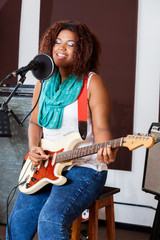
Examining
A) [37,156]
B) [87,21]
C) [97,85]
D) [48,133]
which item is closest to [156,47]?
[87,21]

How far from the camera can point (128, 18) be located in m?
3.19

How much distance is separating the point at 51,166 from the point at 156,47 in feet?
5.64

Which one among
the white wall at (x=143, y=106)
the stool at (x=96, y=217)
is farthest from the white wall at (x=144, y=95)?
the stool at (x=96, y=217)

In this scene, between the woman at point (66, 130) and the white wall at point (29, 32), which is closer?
the woman at point (66, 130)

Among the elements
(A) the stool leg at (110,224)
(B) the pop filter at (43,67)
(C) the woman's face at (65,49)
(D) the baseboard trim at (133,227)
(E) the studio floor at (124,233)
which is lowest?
(E) the studio floor at (124,233)

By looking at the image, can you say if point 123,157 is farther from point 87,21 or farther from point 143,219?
point 87,21

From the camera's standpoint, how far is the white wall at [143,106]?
10.3 ft

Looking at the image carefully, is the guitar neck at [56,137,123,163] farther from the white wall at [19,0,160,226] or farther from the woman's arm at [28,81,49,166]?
the white wall at [19,0,160,226]

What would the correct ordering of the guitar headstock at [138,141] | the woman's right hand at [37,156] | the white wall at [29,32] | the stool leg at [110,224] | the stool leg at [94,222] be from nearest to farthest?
1. the guitar headstock at [138,141]
2. the woman's right hand at [37,156]
3. the stool leg at [94,222]
4. the stool leg at [110,224]
5. the white wall at [29,32]

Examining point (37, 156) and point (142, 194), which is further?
point (142, 194)

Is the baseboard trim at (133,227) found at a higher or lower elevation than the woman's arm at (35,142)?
lower

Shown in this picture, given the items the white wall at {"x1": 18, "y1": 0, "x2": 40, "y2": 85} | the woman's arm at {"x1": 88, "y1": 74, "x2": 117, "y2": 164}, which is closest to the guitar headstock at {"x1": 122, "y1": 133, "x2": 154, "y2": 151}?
Answer: the woman's arm at {"x1": 88, "y1": 74, "x2": 117, "y2": 164}

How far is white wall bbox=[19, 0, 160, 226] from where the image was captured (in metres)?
3.13

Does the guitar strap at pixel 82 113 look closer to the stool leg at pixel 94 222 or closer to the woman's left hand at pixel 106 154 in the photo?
the woman's left hand at pixel 106 154
